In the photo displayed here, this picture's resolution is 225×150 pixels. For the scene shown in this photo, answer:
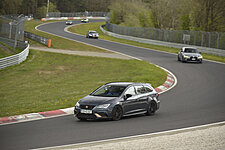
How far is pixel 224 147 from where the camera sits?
30.3 ft

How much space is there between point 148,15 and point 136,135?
218 ft

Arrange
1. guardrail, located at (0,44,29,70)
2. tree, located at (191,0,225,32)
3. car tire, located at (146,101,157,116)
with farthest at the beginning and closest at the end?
tree, located at (191,0,225,32), guardrail, located at (0,44,29,70), car tire, located at (146,101,157,116)

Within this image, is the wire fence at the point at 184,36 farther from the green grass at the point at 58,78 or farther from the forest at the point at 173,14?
the green grass at the point at 58,78

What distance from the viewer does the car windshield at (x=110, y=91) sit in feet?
45.1

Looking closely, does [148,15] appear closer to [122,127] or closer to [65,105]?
[65,105]

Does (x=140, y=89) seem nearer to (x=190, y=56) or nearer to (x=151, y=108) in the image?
(x=151, y=108)

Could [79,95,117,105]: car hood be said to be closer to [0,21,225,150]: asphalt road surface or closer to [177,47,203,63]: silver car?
[0,21,225,150]: asphalt road surface

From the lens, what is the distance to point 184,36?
160 ft

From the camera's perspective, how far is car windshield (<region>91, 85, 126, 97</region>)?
45.1ft

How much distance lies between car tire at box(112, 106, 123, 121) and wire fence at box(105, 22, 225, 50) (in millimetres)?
30953

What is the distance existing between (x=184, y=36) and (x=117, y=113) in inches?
1459

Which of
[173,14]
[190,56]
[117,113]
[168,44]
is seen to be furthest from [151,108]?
[173,14]

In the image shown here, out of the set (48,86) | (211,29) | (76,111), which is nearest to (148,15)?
(211,29)

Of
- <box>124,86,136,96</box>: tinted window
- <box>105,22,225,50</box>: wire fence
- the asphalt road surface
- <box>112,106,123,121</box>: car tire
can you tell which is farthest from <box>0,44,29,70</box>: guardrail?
<box>105,22,225,50</box>: wire fence
